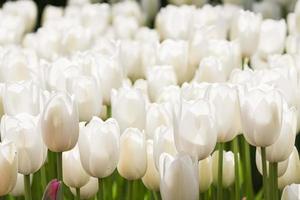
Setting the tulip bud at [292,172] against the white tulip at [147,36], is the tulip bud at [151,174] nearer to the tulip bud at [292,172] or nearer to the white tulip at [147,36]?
the tulip bud at [292,172]

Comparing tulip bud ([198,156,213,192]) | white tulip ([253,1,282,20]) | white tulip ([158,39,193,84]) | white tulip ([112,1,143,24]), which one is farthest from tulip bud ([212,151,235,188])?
white tulip ([112,1,143,24])

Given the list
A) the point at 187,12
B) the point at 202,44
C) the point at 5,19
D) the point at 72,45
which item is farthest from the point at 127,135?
the point at 5,19

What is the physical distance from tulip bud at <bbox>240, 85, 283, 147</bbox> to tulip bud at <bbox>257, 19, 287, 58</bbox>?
1.09 m

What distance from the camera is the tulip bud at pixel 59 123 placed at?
→ 1.62 meters

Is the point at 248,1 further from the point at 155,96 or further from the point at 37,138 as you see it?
the point at 37,138

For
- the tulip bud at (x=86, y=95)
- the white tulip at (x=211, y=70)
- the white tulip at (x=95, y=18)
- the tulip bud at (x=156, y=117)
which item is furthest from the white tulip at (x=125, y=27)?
the tulip bud at (x=156, y=117)

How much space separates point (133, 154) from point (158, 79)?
23.0 inches

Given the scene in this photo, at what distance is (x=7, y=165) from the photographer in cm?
156

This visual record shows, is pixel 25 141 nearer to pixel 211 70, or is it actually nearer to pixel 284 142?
pixel 284 142

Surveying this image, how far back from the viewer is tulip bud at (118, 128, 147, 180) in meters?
1.71

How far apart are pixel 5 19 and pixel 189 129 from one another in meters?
1.93

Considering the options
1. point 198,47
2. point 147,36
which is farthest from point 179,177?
point 147,36

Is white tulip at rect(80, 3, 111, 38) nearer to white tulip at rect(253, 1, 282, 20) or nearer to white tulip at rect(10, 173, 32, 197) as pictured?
white tulip at rect(253, 1, 282, 20)

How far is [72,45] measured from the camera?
2.94 m
